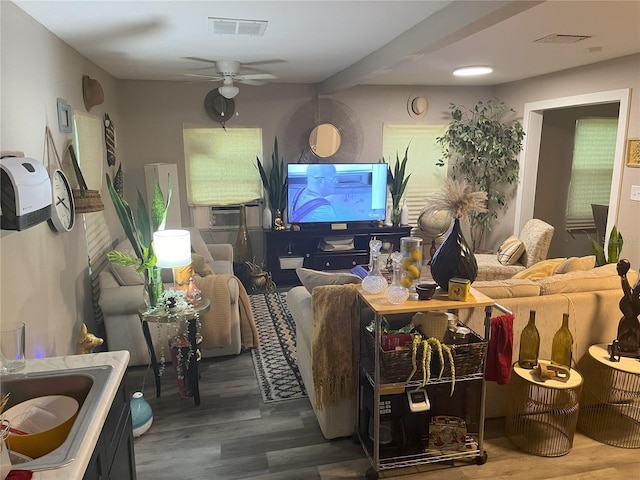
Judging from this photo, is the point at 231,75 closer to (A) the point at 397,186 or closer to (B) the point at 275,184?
(B) the point at 275,184

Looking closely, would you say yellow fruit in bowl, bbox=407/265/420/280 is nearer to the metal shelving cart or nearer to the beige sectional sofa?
the metal shelving cart

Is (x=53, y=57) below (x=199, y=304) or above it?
above

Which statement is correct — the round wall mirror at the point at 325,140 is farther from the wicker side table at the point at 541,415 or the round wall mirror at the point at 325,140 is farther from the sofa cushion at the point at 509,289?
the wicker side table at the point at 541,415

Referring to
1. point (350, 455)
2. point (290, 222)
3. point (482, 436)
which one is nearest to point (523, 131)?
point (290, 222)

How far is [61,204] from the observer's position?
9.20 feet

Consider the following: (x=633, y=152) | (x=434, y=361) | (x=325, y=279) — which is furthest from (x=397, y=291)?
(x=633, y=152)

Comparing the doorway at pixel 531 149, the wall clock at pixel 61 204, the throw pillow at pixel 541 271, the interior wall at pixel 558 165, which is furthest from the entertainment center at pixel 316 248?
the wall clock at pixel 61 204

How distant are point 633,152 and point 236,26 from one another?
3.34 metres

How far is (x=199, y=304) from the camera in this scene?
9.99 ft

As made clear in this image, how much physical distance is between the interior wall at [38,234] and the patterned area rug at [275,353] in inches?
50.3

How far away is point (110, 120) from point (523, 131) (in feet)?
14.2

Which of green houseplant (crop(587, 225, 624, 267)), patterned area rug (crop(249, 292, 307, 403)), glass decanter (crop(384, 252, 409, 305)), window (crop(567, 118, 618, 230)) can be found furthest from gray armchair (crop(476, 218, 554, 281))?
glass decanter (crop(384, 252, 409, 305))

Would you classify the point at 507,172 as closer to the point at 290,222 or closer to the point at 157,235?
the point at 290,222

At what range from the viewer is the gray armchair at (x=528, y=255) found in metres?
4.38
